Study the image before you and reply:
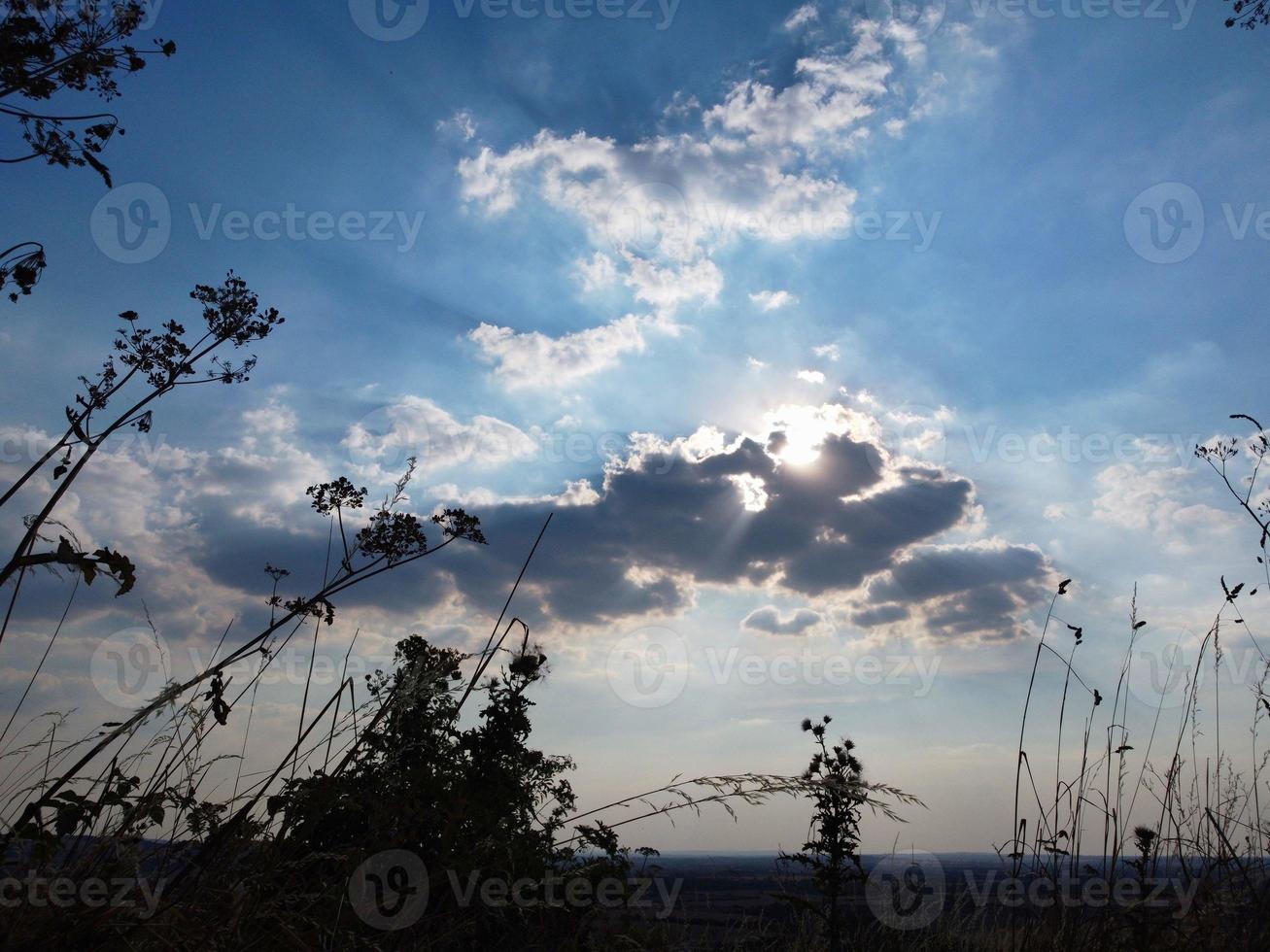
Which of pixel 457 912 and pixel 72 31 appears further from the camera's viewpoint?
pixel 457 912

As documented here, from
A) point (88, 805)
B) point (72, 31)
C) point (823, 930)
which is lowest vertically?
point (823, 930)

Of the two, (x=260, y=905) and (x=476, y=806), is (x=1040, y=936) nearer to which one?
(x=476, y=806)

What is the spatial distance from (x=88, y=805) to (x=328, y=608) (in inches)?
47.2

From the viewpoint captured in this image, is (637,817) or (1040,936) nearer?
(637,817)

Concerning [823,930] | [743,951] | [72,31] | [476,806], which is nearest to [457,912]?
[476,806]

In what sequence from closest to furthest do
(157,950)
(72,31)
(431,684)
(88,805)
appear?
(157,950), (88,805), (431,684), (72,31)

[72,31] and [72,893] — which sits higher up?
[72,31]

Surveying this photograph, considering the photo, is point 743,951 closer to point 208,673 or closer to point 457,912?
point 457,912

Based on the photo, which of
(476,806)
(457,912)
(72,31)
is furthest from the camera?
(476,806)

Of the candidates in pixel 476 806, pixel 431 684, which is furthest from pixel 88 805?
pixel 476 806

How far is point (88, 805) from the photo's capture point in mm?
2482

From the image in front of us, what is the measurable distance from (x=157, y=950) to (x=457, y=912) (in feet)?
5.06

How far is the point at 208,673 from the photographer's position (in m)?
2.64


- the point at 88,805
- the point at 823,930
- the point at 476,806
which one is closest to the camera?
the point at 88,805
